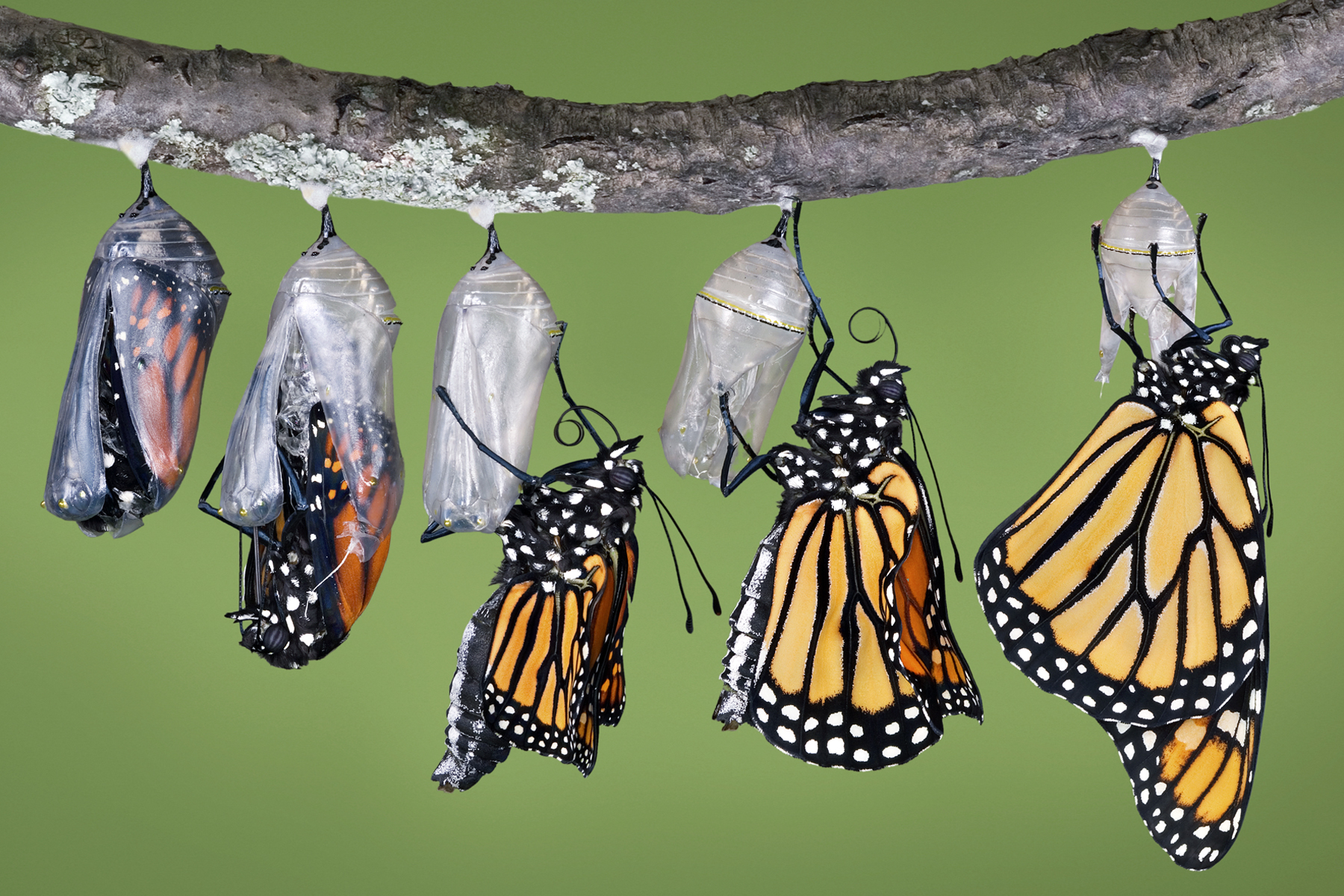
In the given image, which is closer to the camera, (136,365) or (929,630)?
(136,365)

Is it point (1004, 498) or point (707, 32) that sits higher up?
point (707, 32)

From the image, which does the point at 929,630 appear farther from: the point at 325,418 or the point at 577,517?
the point at 325,418

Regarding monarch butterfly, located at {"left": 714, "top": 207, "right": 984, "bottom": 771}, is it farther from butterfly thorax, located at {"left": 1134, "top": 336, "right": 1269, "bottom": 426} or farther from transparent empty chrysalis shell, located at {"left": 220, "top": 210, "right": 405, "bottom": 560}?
transparent empty chrysalis shell, located at {"left": 220, "top": 210, "right": 405, "bottom": 560}

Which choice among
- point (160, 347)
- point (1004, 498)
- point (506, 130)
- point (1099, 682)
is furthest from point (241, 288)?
point (1099, 682)

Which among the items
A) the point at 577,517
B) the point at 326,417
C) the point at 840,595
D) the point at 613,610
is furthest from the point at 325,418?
the point at 840,595

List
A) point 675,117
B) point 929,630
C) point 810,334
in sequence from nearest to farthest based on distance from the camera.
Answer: point 675,117
point 810,334
point 929,630

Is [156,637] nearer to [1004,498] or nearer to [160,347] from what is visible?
[160,347]

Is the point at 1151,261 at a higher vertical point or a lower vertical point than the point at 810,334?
higher
